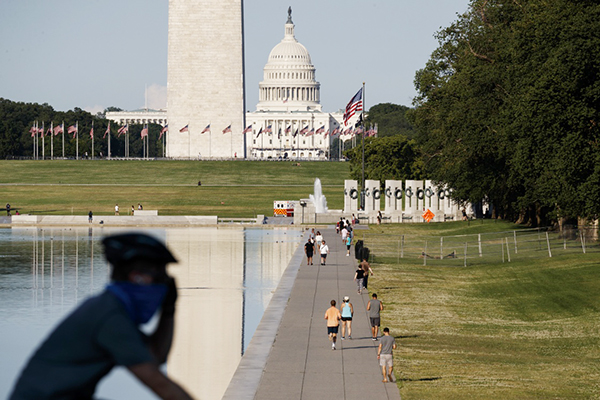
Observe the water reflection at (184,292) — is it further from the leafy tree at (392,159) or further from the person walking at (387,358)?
the leafy tree at (392,159)

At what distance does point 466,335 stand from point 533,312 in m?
4.55

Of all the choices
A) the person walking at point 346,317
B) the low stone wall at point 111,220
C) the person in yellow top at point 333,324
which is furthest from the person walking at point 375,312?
the low stone wall at point 111,220

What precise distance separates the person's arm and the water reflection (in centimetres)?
254

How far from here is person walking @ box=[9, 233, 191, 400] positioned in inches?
126

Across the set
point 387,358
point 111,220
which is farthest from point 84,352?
point 111,220

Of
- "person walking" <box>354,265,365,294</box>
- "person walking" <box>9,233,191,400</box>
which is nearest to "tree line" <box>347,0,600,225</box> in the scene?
"person walking" <box>354,265,365,294</box>

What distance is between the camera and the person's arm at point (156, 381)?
315 centimetres

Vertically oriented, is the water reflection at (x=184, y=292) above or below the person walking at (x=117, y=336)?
below

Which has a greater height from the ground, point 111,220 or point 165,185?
point 165,185

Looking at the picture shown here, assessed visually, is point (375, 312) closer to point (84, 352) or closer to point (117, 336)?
point (84, 352)

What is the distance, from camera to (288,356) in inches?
744

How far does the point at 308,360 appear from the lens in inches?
733

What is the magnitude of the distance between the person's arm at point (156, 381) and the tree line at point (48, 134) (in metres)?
145

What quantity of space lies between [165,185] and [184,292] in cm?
7181
